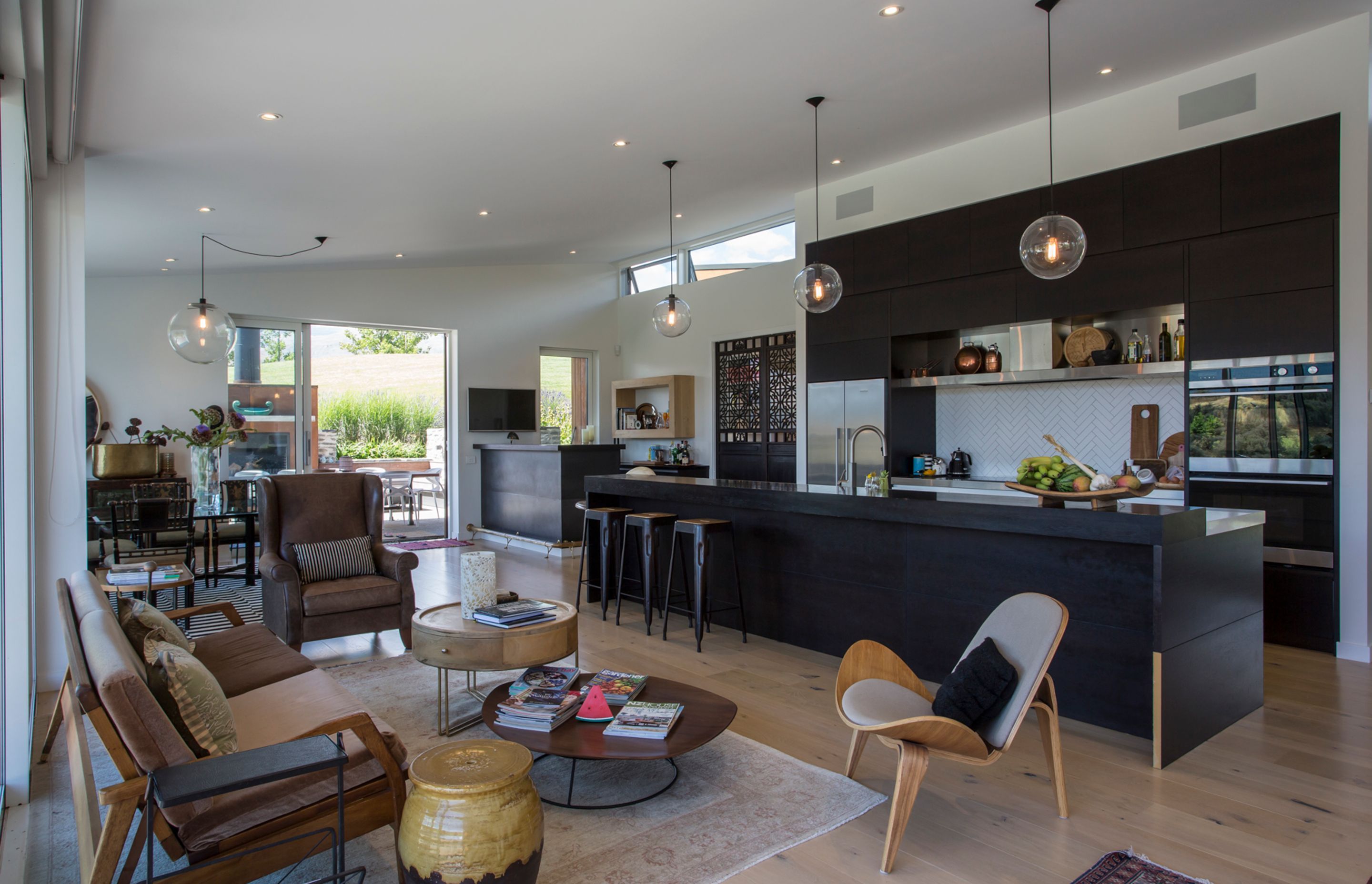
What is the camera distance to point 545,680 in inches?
121

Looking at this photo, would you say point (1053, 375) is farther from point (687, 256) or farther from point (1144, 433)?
point (687, 256)

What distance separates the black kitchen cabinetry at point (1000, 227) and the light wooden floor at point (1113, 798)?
10.3 feet

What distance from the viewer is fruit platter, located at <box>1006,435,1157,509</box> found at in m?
3.24

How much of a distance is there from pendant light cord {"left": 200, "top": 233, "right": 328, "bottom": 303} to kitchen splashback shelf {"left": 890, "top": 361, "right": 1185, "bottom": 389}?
5380 millimetres

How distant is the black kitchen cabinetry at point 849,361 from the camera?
6.64 meters

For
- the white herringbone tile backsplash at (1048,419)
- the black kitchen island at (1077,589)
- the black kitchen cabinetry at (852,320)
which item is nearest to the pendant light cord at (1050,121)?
the white herringbone tile backsplash at (1048,419)

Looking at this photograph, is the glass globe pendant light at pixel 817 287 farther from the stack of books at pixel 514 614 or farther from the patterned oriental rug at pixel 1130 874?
the patterned oriental rug at pixel 1130 874

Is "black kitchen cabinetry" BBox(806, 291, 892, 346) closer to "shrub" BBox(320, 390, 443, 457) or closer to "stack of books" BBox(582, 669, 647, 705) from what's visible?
"stack of books" BBox(582, 669, 647, 705)

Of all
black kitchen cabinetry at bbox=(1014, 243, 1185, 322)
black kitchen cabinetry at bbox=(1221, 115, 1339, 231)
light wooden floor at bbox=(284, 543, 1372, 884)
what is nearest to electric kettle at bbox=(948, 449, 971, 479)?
black kitchen cabinetry at bbox=(1014, 243, 1185, 322)

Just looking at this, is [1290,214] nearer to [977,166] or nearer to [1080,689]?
[977,166]

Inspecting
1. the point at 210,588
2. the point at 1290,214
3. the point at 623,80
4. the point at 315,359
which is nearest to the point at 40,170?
the point at 623,80

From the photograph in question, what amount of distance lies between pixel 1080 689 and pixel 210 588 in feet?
21.3

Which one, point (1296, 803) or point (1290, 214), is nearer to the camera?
point (1296, 803)

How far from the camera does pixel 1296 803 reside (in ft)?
8.67
